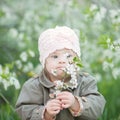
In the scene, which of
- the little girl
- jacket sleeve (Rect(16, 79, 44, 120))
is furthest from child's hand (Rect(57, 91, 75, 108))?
jacket sleeve (Rect(16, 79, 44, 120))

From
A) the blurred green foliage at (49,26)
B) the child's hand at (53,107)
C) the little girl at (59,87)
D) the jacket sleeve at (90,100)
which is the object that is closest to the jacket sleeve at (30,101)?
the little girl at (59,87)

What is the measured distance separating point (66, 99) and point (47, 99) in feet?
0.73

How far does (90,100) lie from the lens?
3.37 m

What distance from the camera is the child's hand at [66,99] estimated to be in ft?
10.6

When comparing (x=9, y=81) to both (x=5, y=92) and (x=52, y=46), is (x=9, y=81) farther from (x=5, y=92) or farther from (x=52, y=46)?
(x=5, y=92)

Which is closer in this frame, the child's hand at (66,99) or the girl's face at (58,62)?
the child's hand at (66,99)

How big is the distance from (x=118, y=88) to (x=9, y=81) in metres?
2.34

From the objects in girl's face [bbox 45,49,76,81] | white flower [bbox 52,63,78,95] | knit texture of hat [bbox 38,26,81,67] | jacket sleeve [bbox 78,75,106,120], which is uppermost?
knit texture of hat [bbox 38,26,81,67]

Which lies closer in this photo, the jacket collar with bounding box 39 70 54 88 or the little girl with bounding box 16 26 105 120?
the little girl with bounding box 16 26 105 120

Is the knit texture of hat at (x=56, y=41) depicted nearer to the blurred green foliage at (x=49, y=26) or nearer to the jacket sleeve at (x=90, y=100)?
the jacket sleeve at (x=90, y=100)

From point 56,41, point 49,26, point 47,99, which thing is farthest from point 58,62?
point 49,26

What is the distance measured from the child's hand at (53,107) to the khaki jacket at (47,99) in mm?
71

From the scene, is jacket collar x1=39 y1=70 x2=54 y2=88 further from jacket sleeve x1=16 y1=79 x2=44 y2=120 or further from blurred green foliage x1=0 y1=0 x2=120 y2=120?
blurred green foliage x1=0 y1=0 x2=120 y2=120

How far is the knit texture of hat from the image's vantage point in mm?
3400
